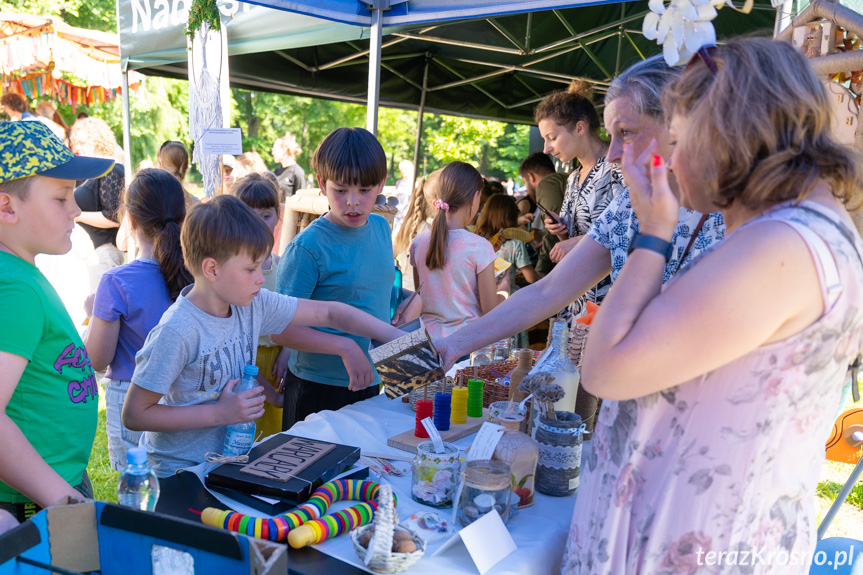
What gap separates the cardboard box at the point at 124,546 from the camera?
3.09ft

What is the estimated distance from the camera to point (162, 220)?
238cm

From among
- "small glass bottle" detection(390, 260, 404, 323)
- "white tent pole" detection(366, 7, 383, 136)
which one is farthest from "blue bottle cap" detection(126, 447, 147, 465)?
"white tent pole" detection(366, 7, 383, 136)

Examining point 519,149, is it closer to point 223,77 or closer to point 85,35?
point 85,35

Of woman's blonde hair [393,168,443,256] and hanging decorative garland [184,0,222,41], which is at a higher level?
hanging decorative garland [184,0,222,41]

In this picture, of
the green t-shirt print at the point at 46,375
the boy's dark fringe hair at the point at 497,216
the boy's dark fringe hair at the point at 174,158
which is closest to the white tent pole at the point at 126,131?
the boy's dark fringe hair at the point at 174,158

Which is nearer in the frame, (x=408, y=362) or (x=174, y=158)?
(x=408, y=362)

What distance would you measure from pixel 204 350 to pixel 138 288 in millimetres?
643

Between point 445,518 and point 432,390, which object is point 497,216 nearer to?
point 432,390

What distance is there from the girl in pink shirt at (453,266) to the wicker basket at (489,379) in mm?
1146

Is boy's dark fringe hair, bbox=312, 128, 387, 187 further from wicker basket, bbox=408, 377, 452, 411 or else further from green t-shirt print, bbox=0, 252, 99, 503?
green t-shirt print, bbox=0, 252, 99, 503

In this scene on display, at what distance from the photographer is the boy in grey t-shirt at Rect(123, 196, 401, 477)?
5.76 ft

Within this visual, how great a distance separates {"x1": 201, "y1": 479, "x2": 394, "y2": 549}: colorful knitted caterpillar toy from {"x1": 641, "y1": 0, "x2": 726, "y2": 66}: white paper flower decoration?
1.09 meters

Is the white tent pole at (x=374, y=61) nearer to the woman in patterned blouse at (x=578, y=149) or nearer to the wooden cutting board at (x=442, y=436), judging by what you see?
the woman in patterned blouse at (x=578, y=149)

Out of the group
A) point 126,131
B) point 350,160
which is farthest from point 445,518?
point 126,131
